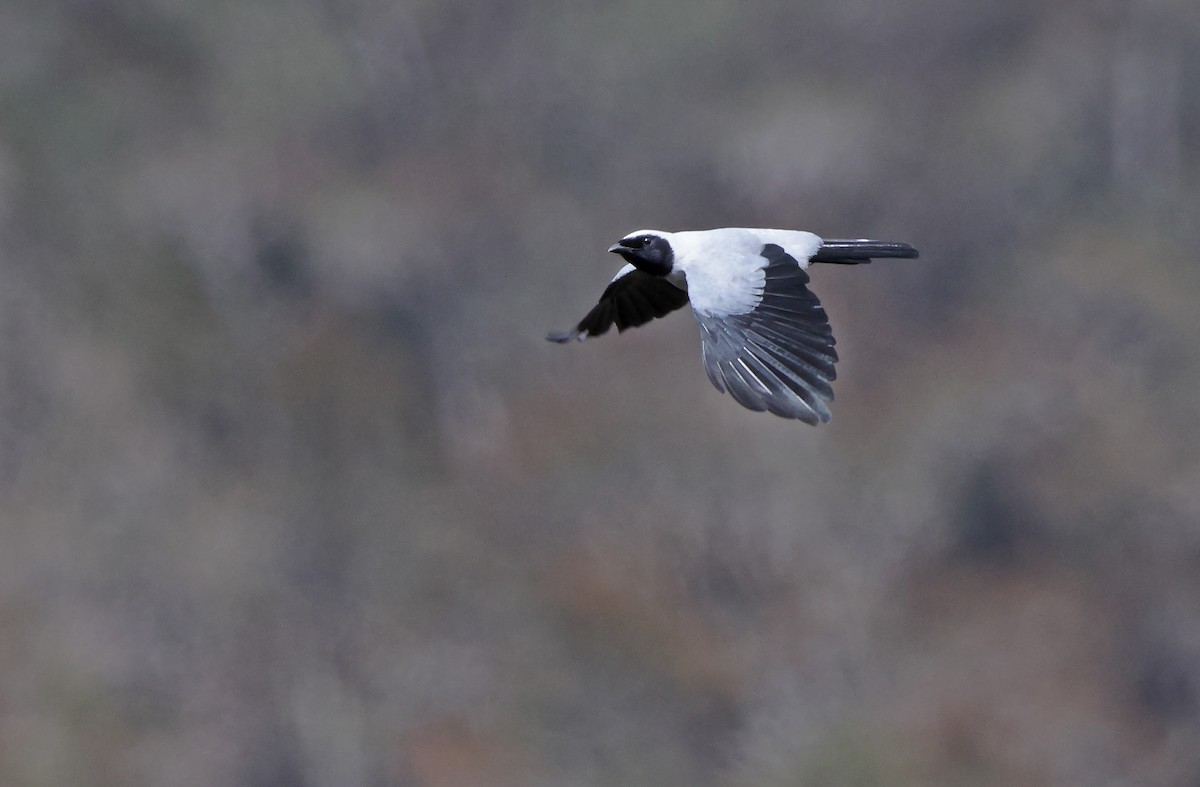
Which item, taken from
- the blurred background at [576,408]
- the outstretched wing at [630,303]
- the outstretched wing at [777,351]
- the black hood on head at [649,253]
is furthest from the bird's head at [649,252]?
the blurred background at [576,408]

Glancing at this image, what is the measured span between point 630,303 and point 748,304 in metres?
1.91

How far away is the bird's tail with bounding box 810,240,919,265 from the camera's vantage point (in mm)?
9906

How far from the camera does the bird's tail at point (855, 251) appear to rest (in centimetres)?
991

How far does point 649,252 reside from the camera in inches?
384

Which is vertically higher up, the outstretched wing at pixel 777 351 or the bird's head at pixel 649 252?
the bird's head at pixel 649 252

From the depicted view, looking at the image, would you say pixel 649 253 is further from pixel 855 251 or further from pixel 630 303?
pixel 855 251

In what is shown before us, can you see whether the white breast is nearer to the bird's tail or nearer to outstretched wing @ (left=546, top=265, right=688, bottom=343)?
the bird's tail

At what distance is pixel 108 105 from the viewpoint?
27969 mm

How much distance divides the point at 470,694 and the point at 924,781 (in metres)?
5.82

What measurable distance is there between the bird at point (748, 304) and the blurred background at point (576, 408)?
36.3 feet

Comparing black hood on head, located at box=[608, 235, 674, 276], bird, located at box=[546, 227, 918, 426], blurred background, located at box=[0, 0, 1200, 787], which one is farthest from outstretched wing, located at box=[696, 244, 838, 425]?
blurred background, located at box=[0, 0, 1200, 787]

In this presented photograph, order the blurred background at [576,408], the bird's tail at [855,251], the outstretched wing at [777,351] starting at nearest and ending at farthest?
the outstretched wing at [777,351]
the bird's tail at [855,251]
the blurred background at [576,408]

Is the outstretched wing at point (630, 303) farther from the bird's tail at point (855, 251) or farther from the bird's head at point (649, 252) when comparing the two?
the bird's tail at point (855, 251)

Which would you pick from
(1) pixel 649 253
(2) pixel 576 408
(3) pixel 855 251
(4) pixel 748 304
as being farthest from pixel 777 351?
(2) pixel 576 408
